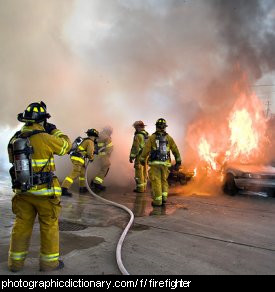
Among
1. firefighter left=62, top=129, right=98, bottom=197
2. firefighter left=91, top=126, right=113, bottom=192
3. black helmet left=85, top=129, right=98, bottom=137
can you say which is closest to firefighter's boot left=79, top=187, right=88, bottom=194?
firefighter left=62, top=129, right=98, bottom=197

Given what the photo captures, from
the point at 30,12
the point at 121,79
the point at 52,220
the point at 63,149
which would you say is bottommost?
the point at 52,220

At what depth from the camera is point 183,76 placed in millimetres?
12430

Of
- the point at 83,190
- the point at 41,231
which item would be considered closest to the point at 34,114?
the point at 41,231

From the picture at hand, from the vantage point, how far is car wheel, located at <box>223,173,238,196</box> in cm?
856

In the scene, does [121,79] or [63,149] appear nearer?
[63,149]

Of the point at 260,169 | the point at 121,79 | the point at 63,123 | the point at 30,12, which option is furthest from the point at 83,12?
the point at 260,169

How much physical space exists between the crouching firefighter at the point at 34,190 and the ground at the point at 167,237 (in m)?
0.20

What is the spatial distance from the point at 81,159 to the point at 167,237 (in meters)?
4.01

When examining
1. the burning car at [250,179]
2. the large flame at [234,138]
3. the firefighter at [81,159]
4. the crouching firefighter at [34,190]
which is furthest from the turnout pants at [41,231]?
the large flame at [234,138]

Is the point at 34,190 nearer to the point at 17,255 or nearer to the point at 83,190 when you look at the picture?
the point at 17,255

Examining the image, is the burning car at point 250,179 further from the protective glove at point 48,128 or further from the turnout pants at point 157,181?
the protective glove at point 48,128

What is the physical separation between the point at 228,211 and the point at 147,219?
1688 millimetres
